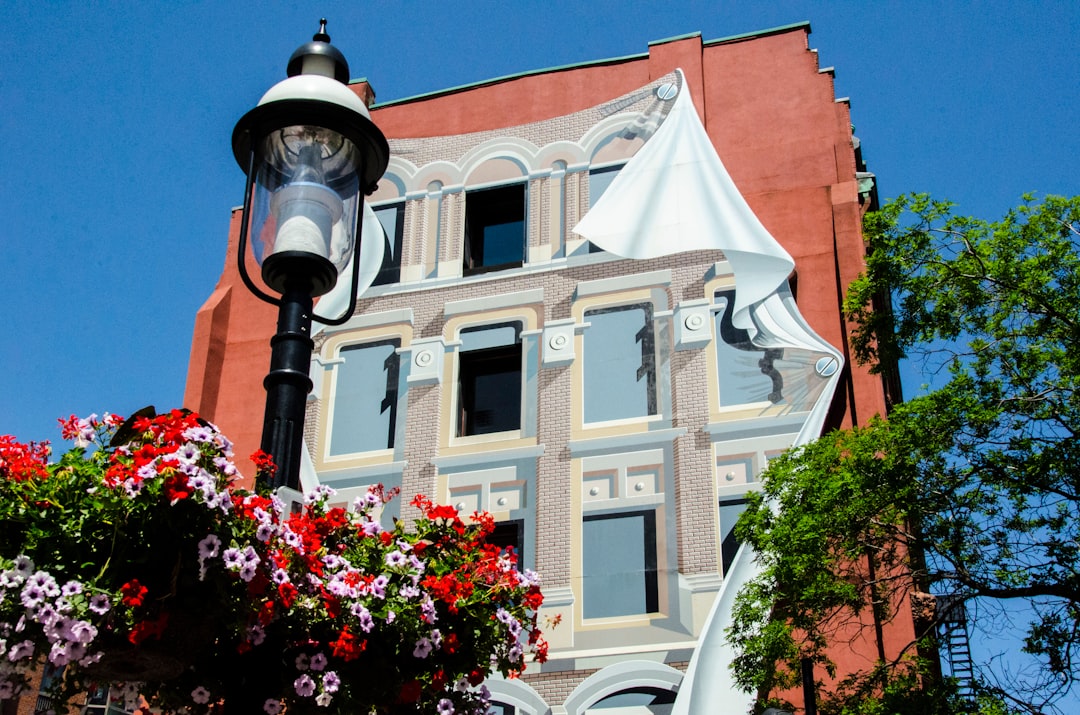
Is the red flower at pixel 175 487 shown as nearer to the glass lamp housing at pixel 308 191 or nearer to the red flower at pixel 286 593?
the red flower at pixel 286 593

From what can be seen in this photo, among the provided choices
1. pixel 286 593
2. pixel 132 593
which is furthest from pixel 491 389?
pixel 132 593

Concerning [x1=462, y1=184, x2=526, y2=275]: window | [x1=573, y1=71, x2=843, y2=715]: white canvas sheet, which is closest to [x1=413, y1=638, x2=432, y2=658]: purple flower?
[x1=573, y1=71, x2=843, y2=715]: white canvas sheet

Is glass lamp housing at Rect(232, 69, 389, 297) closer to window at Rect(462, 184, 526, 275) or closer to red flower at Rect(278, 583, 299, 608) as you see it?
red flower at Rect(278, 583, 299, 608)

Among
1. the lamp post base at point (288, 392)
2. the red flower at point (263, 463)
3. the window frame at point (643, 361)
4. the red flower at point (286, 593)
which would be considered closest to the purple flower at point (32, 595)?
the red flower at point (286, 593)

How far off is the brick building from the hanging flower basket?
840 centimetres

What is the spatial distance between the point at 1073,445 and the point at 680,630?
18.9 ft

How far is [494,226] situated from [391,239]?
172cm

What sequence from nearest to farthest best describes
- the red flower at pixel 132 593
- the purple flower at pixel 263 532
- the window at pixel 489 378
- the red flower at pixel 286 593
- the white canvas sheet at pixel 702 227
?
1. the red flower at pixel 132 593
2. the purple flower at pixel 263 532
3. the red flower at pixel 286 593
4. the white canvas sheet at pixel 702 227
5. the window at pixel 489 378

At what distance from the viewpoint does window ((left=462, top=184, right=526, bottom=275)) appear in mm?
19656

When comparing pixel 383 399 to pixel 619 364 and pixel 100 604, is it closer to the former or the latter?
pixel 619 364

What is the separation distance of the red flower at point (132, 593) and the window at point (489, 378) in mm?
12157

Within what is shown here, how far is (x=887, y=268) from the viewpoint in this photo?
1301 cm

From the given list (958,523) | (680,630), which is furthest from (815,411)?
(958,523)

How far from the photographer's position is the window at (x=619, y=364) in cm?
1716
